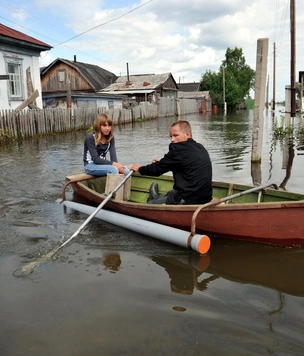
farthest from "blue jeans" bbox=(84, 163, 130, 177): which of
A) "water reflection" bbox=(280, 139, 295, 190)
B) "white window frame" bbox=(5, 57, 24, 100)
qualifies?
"white window frame" bbox=(5, 57, 24, 100)

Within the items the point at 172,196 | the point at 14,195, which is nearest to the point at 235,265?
the point at 172,196

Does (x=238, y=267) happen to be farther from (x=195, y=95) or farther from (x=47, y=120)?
(x=195, y=95)

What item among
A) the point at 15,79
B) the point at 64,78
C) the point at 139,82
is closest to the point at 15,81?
the point at 15,79

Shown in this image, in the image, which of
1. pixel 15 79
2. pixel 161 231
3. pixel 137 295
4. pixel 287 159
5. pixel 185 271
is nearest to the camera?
pixel 137 295

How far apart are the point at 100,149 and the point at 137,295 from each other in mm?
3651

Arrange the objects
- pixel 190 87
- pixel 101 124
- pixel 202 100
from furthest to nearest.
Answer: pixel 190 87 < pixel 202 100 < pixel 101 124

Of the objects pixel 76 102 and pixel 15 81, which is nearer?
pixel 15 81

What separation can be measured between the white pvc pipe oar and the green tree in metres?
58.2

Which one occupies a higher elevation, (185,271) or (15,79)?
(15,79)

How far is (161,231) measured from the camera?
4.39m

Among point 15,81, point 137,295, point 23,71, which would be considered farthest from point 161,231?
point 23,71

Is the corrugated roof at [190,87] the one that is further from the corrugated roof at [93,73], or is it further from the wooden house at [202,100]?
the corrugated roof at [93,73]

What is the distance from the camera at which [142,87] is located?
41.6m

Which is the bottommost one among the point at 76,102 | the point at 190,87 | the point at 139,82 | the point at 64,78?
the point at 76,102
